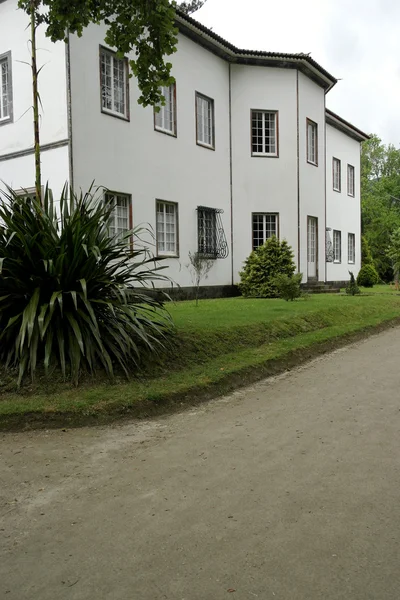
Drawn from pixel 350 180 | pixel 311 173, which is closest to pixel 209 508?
pixel 311 173

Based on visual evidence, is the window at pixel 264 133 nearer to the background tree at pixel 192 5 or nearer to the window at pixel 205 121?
the window at pixel 205 121

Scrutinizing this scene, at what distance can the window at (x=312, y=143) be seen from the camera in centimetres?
2372

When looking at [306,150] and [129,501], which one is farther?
[306,150]

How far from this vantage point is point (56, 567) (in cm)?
282

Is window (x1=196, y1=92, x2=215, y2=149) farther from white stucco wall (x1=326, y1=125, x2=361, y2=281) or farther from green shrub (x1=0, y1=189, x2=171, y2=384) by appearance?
green shrub (x1=0, y1=189, x2=171, y2=384)

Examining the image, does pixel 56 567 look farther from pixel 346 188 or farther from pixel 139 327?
pixel 346 188

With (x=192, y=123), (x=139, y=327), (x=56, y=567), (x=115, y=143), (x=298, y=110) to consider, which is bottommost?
(x=56, y=567)

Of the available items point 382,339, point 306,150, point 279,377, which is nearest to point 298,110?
point 306,150

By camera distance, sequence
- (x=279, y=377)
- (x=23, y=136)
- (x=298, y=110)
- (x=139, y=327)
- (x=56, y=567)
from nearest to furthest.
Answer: (x=56, y=567) < (x=139, y=327) < (x=279, y=377) < (x=23, y=136) < (x=298, y=110)

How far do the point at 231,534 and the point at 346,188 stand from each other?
29660mm

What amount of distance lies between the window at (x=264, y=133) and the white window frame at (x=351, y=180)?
1044cm

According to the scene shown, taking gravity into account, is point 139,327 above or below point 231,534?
above

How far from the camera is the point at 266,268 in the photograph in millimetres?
19375

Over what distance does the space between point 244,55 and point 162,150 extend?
20.4ft
